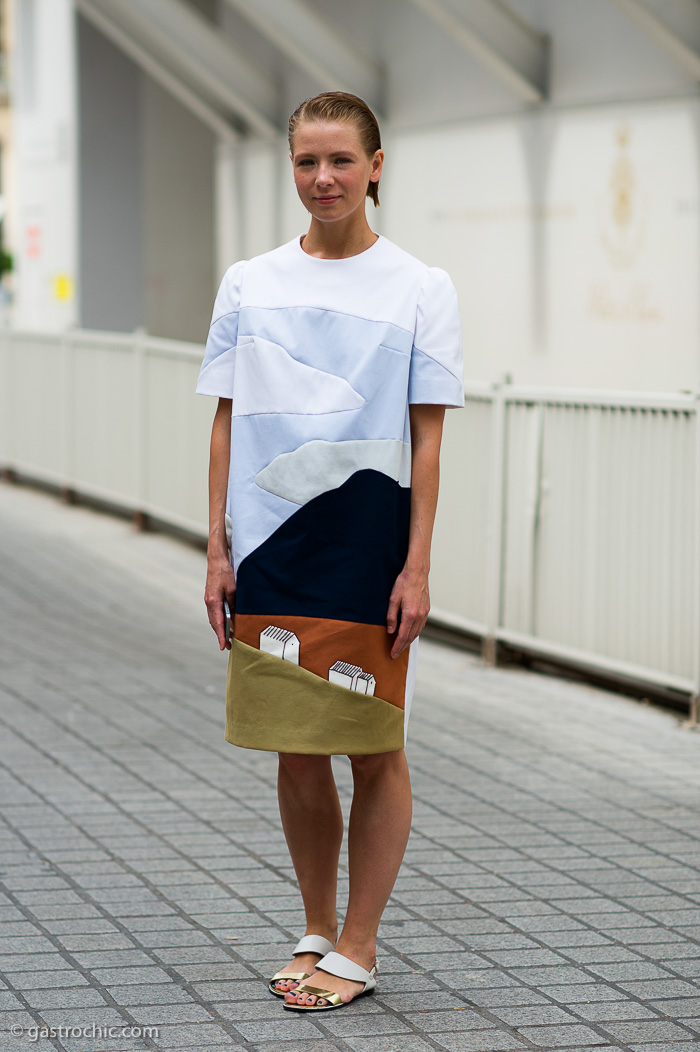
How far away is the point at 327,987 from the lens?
12.1 feet

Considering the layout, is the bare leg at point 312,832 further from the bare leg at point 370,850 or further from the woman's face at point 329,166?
the woman's face at point 329,166

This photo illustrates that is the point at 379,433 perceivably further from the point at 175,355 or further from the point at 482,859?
the point at 175,355

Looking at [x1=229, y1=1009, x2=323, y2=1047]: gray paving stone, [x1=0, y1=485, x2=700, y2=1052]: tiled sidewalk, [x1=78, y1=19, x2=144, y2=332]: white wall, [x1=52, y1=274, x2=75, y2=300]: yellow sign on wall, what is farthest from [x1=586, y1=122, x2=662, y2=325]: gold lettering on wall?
[x1=52, y1=274, x2=75, y2=300]: yellow sign on wall

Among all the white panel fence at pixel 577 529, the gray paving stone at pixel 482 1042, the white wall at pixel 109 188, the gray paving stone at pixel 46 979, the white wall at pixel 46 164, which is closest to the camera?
the gray paving stone at pixel 482 1042

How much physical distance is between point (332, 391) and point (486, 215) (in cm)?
→ 701

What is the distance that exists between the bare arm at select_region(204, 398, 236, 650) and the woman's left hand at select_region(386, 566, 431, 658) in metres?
0.37

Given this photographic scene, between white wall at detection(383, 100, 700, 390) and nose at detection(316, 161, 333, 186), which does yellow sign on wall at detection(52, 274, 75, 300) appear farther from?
nose at detection(316, 161, 333, 186)

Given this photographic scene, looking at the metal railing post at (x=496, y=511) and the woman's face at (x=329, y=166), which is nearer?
the woman's face at (x=329, y=166)

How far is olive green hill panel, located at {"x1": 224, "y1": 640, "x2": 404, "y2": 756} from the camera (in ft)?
11.6

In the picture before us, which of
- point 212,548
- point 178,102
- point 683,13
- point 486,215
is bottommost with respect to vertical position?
point 212,548

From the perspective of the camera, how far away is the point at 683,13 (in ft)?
26.5

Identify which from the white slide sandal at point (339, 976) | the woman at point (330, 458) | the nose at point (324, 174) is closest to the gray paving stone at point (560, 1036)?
the white slide sandal at point (339, 976)

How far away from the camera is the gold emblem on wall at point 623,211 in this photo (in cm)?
873

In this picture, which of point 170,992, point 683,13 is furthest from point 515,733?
point 683,13
